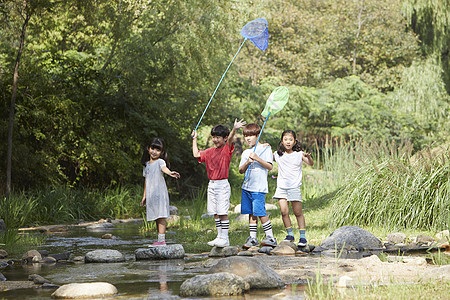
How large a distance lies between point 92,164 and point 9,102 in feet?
8.73

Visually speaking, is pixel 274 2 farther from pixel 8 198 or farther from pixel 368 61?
pixel 8 198

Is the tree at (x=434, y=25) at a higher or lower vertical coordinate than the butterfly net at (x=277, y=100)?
higher

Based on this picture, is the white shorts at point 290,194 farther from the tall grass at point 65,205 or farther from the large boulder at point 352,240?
the tall grass at point 65,205

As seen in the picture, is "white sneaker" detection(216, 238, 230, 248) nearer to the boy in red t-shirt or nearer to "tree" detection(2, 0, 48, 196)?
the boy in red t-shirt

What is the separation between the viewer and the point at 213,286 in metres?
4.62

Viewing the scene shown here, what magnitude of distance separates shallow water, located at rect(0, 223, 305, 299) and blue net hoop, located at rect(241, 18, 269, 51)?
330cm

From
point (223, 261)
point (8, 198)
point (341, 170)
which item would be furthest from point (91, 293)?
point (341, 170)

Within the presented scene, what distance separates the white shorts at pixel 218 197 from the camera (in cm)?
766

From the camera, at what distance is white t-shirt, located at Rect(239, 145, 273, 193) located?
305 inches

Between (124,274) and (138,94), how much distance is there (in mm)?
10161

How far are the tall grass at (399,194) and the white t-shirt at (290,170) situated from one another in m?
1.45

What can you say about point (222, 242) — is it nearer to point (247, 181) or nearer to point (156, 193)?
point (247, 181)

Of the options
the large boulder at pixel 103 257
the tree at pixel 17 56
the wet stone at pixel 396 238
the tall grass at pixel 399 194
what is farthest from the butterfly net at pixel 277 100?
the tree at pixel 17 56

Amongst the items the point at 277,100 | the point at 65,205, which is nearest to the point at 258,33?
the point at 277,100
